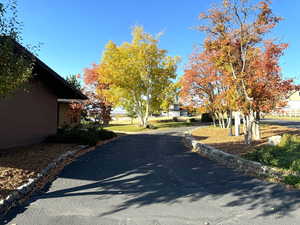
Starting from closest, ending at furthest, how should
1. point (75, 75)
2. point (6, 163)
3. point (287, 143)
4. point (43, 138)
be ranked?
1. point (6, 163)
2. point (287, 143)
3. point (43, 138)
4. point (75, 75)

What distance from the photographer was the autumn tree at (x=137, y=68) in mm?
20641

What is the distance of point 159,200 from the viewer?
3.78 metres

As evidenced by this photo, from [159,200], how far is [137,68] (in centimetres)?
1864

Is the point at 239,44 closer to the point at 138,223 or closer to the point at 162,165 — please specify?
the point at 162,165

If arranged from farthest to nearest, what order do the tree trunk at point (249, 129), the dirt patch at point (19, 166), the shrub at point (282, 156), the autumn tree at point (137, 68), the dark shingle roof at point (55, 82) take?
the autumn tree at point (137, 68)
the tree trunk at point (249, 129)
the dark shingle roof at point (55, 82)
the shrub at point (282, 156)
the dirt patch at point (19, 166)

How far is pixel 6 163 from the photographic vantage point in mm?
5664

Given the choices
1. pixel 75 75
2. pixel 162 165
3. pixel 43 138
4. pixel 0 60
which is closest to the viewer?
pixel 0 60

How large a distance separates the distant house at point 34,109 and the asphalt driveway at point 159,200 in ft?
13.5

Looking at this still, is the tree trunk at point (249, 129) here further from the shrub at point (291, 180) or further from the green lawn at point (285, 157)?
the shrub at point (291, 180)

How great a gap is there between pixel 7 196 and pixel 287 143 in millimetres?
8979

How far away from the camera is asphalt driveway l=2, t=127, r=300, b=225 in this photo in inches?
122

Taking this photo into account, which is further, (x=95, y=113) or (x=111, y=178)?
(x=95, y=113)

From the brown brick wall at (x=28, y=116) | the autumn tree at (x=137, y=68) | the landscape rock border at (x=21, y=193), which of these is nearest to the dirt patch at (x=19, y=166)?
the landscape rock border at (x=21, y=193)

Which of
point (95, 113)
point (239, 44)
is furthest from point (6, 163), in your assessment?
point (239, 44)
